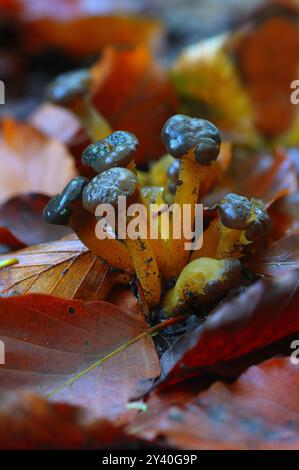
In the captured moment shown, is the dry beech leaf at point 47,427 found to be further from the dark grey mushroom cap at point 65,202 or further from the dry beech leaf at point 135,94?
the dry beech leaf at point 135,94

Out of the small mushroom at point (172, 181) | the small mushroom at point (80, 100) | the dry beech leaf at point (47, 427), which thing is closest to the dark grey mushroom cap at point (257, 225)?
the small mushroom at point (172, 181)

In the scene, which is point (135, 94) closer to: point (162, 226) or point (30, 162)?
point (30, 162)

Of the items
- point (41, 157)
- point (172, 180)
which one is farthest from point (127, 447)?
point (41, 157)

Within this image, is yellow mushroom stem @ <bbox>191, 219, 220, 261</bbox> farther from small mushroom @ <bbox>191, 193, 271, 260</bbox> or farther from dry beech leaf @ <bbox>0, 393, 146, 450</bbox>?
dry beech leaf @ <bbox>0, 393, 146, 450</bbox>

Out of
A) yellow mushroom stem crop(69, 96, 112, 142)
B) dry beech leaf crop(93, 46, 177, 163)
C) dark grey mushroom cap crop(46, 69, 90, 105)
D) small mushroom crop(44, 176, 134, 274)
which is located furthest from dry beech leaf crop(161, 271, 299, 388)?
dry beech leaf crop(93, 46, 177, 163)

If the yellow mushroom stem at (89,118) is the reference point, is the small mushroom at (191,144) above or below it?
below

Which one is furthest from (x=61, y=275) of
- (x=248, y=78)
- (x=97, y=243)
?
(x=248, y=78)

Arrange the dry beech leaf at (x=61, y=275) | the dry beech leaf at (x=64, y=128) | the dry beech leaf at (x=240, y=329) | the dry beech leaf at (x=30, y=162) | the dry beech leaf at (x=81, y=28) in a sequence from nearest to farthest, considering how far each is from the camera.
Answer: the dry beech leaf at (x=240, y=329) < the dry beech leaf at (x=61, y=275) < the dry beech leaf at (x=30, y=162) < the dry beech leaf at (x=64, y=128) < the dry beech leaf at (x=81, y=28)
